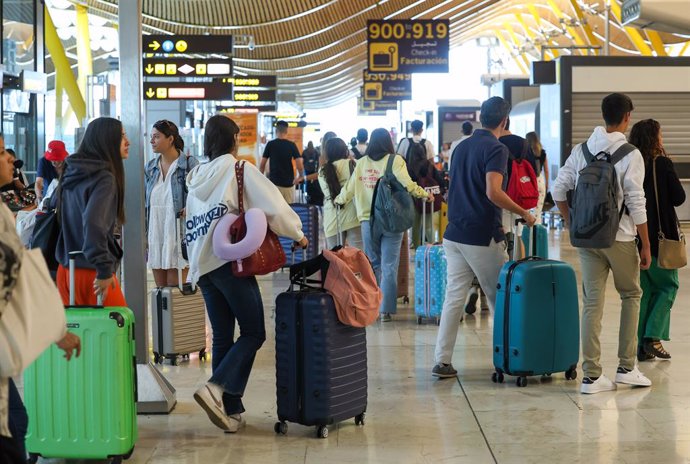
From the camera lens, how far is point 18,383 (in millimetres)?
6488

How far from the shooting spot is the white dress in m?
7.66

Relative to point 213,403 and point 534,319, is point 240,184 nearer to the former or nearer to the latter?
point 213,403

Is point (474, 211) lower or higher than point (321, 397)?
higher

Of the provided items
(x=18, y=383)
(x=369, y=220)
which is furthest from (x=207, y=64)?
(x=18, y=383)

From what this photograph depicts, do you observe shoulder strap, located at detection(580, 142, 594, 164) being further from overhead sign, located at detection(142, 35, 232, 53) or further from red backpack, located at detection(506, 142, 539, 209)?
overhead sign, located at detection(142, 35, 232, 53)

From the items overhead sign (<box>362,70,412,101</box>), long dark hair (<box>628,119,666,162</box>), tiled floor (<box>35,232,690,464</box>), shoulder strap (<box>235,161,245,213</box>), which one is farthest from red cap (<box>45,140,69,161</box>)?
overhead sign (<box>362,70,412,101</box>)

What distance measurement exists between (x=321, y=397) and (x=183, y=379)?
1.84 m

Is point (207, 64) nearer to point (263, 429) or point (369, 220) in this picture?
point (369, 220)

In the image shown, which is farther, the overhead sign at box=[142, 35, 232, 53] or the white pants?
the overhead sign at box=[142, 35, 232, 53]

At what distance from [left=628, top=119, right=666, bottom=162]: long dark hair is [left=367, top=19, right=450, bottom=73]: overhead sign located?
48.3 ft

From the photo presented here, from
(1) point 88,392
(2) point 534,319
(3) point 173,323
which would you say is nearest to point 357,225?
(3) point 173,323

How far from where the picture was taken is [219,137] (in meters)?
5.35

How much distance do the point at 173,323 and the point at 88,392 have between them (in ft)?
9.03

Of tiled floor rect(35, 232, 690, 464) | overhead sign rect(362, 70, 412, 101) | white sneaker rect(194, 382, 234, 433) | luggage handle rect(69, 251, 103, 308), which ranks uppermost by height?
overhead sign rect(362, 70, 412, 101)
